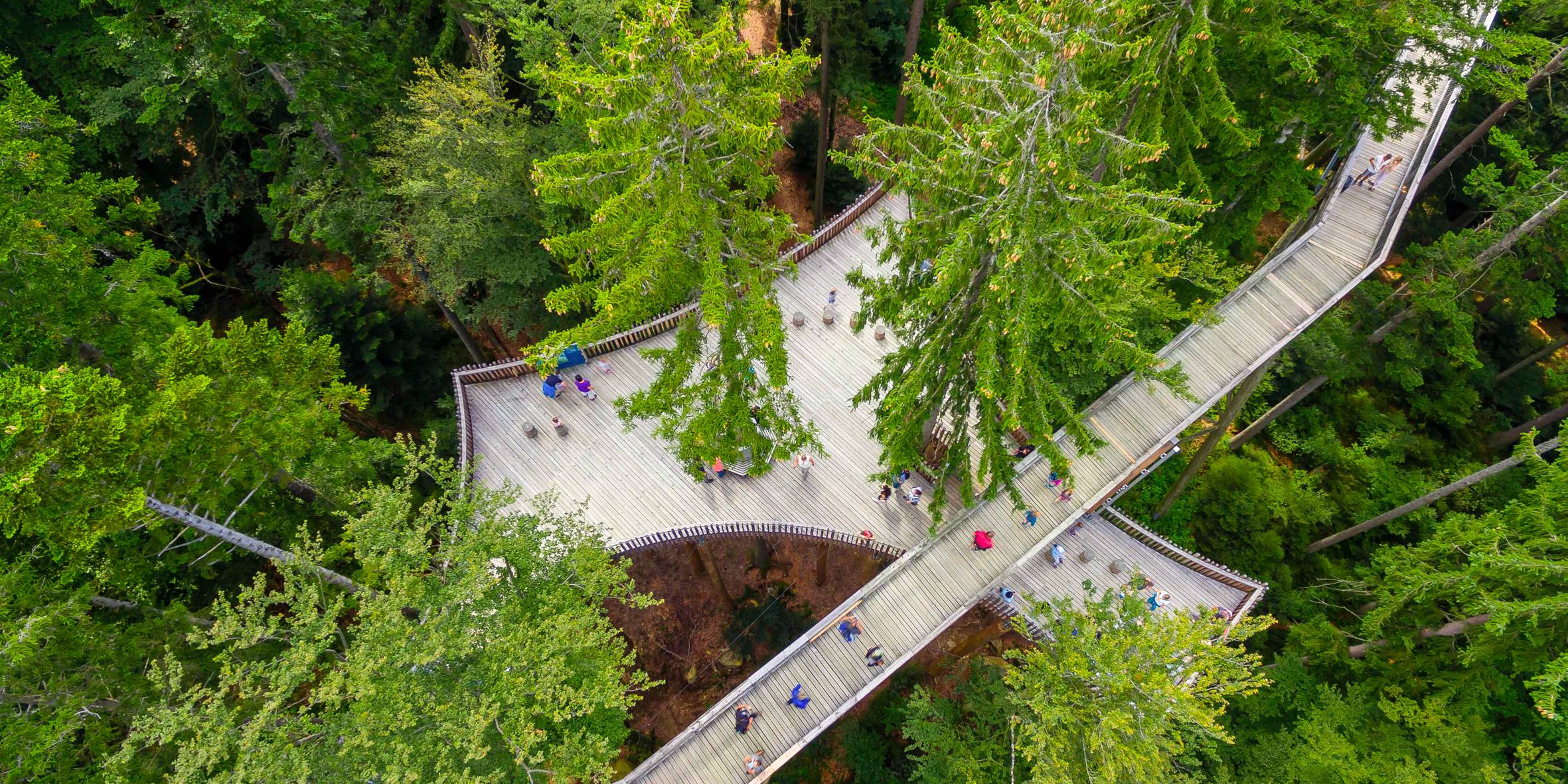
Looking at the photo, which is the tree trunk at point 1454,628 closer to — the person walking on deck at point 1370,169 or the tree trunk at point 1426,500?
the tree trunk at point 1426,500

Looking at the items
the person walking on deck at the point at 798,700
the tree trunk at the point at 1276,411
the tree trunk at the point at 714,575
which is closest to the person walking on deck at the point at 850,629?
the person walking on deck at the point at 798,700

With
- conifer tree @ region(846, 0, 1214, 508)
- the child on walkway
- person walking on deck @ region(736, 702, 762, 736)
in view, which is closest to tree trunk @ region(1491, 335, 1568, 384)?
conifer tree @ region(846, 0, 1214, 508)

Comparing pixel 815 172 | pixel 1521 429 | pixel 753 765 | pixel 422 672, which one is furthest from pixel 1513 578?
pixel 815 172

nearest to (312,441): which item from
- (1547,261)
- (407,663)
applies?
(407,663)

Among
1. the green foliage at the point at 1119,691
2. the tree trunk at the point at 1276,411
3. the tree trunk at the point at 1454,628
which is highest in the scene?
the tree trunk at the point at 1276,411

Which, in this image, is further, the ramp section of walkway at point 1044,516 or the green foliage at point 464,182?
the green foliage at point 464,182

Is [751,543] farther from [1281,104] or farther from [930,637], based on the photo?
[1281,104]
